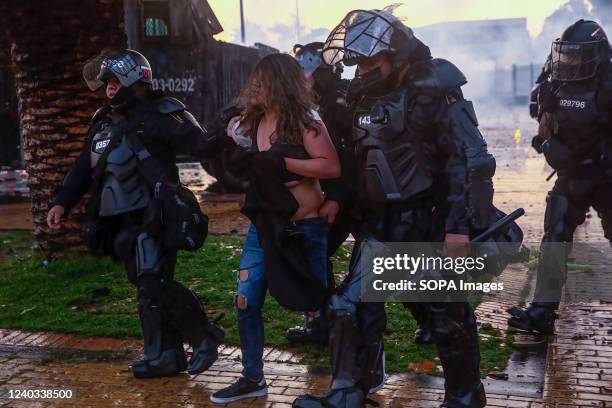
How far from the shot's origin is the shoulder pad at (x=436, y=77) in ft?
13.1

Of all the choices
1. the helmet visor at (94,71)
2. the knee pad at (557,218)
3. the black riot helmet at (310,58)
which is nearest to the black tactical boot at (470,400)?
the knee pad at (557,218)

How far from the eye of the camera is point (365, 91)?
4215mm

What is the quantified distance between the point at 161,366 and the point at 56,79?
13.1 ft

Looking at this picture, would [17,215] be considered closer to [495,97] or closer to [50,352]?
[50,352]

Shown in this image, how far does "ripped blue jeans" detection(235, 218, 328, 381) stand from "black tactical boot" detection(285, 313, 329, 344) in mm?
1003

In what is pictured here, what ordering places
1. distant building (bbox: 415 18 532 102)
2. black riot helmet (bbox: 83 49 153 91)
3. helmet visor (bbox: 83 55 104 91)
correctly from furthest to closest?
distant building (bbox: 415 18 532 102) → helmet visor (bbox: 83 55 104 91) → black riot helmet (bbox: 83 49 153 91)

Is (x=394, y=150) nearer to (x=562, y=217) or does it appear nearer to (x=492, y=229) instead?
(x=492, y=229)

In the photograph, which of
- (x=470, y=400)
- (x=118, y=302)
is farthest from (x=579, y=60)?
(x=118, y=302)

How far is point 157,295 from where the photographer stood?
4.89 m

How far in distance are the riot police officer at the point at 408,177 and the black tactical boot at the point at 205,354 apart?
93 cm

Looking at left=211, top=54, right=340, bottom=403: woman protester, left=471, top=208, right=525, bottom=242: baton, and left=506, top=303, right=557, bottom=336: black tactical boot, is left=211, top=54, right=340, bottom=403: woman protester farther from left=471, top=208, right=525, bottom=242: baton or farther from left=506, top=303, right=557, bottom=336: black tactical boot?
left=506, top=303, right=557, bottom=336: black tactical boot

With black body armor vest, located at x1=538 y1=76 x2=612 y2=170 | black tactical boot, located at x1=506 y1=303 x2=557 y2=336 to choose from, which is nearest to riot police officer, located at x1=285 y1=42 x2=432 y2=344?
black tactical boot, located at x1=506 y1=303 x2=557 y2=336

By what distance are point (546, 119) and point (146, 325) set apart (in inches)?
122

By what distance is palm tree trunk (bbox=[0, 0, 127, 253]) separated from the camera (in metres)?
7.87
